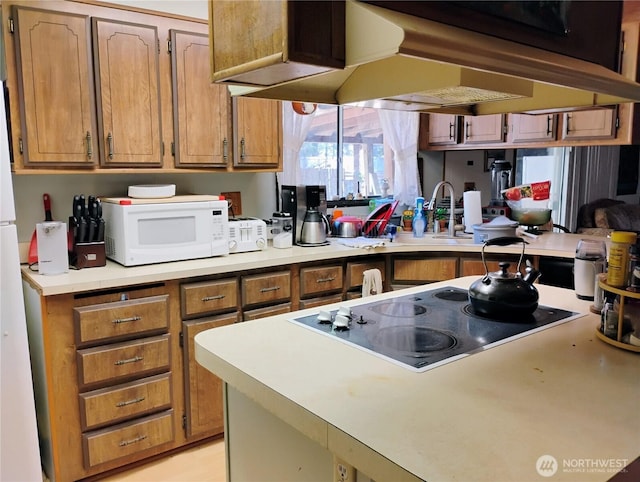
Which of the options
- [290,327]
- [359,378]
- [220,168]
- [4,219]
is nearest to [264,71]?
[359,378]

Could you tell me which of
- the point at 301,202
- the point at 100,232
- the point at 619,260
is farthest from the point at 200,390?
the point at 619,260

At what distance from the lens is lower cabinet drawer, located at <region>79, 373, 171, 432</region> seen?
236 centimetres

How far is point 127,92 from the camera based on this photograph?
8.80 ft

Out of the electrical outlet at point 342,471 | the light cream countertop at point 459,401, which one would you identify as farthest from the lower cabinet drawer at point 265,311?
the electrical outlet at point 342,471

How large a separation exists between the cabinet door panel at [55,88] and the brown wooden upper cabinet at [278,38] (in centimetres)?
178

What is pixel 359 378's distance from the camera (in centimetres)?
119

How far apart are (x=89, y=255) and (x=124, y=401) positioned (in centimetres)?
72

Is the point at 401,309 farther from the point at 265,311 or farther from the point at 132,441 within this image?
the point at 132,441

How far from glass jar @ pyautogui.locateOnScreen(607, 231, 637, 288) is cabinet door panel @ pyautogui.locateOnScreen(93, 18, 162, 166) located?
7.29ft

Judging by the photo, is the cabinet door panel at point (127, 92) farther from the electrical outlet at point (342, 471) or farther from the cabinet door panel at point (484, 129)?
the cabinet door panel at point (484, 129)

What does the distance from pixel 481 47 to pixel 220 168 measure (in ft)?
7.54

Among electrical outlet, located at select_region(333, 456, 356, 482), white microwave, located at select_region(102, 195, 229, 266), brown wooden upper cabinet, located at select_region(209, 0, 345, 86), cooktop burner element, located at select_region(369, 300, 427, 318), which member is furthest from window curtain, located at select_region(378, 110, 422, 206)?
electrical outlet, located at select_region(333, 456, 356, 482)

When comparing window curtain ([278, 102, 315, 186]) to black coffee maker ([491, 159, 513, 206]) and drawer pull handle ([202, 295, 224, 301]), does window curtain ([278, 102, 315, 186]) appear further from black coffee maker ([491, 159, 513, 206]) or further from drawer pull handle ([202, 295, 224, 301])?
black coffee maker ([491, 159, 513, 206])

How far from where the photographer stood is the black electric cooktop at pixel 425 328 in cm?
135
